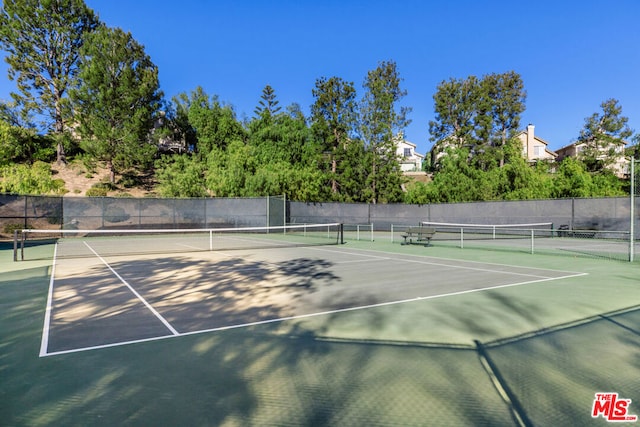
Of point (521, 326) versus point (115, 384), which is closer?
point (115, 384)

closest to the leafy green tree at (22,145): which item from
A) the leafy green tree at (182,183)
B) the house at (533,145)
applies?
the leafy green tree at (182,183)

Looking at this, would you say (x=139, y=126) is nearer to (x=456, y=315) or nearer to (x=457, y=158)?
(x=457, y=158)

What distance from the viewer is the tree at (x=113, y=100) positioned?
132 feet

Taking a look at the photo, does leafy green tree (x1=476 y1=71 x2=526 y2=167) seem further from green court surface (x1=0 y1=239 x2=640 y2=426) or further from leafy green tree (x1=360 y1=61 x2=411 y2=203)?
green court surface (x1=0 y1=239 x2=640 y2=426)

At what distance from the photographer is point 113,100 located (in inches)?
1618

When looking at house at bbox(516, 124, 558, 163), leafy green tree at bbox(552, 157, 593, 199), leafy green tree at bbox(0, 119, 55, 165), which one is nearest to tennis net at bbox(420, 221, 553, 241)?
leafy green tree at bbox(552, 157, 593, 199)

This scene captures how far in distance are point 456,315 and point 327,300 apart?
2099mm

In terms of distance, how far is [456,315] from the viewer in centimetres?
555

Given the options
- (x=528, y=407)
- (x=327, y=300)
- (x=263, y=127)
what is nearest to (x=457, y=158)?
(x=263, y=127)

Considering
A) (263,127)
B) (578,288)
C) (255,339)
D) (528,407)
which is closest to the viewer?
(528,407)

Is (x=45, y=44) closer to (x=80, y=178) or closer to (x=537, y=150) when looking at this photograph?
(x=80, y=178)

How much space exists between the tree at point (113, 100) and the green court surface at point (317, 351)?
122 ft

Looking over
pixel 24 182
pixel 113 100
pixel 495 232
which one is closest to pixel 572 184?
pixel 495 232

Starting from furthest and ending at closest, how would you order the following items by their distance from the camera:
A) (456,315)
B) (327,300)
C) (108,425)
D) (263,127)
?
(263,127) < (327,300) < (456,315) < (108,425)
